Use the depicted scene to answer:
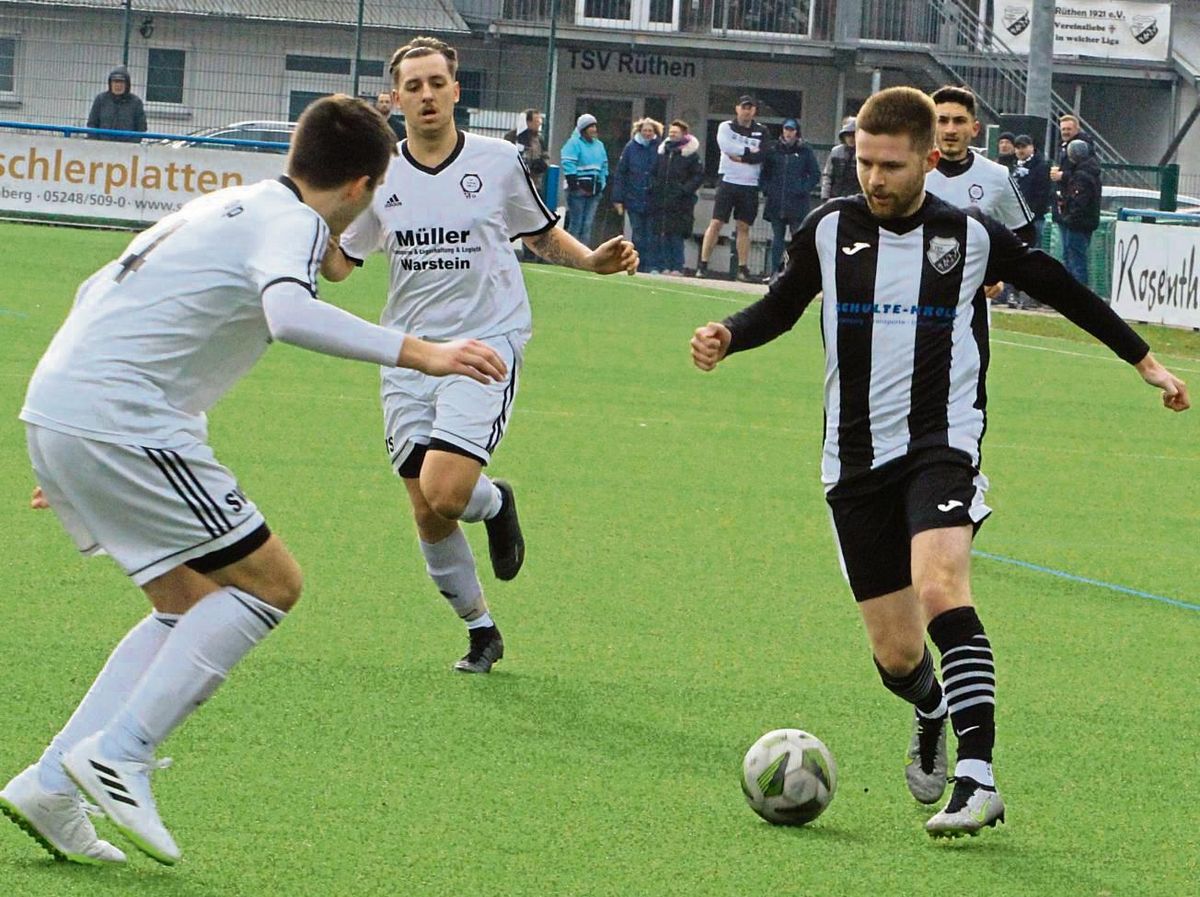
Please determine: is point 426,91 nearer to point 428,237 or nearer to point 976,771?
point 428,237

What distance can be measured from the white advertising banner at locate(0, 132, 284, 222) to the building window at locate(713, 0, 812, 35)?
15832mm

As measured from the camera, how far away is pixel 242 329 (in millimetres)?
4656

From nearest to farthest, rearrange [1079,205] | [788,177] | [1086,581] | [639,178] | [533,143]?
[1086,581] < [1079,205] < [788,177] < [533,143] < [639,178]

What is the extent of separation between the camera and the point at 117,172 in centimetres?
2531

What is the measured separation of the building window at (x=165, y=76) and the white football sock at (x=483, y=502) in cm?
2468

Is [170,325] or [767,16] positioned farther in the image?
[767,16]

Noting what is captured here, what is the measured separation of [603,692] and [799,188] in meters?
20.1

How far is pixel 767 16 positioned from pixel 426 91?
33191mm

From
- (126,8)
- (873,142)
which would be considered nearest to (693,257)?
(126,8)

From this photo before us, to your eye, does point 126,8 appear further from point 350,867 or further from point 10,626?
point 350,867

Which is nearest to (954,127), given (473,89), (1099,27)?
(473,89)

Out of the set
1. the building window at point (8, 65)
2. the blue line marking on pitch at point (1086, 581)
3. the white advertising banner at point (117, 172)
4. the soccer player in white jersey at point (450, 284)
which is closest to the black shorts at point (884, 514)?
the soccer player in white jersey at point (450, 284)

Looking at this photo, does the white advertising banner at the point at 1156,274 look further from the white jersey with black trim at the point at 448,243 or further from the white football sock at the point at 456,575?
the white football sock at the point at 456,575

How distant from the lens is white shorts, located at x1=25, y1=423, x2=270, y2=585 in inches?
179
